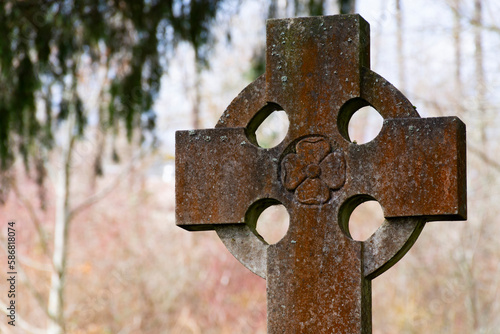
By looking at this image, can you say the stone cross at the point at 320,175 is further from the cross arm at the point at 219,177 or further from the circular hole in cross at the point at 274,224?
the circular hole in cross at the point at 274,224

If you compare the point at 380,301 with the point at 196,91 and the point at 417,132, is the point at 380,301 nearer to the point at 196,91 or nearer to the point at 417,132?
the point at 196,91

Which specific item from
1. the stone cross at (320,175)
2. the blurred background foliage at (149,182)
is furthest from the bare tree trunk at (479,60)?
the stone cross at (320,175)

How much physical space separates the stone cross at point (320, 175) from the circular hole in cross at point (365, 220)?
44.8 ft

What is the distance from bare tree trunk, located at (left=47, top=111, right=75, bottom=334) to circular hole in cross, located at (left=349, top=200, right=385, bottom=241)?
6454mm

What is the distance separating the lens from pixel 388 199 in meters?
2.60

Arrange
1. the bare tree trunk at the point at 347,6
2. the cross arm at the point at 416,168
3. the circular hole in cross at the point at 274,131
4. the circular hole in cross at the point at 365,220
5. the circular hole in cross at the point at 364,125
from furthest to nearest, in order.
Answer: the circular hole in cross at the point at 364,125, the circular hole in cross at the point at 365,220, the circular hole in cross at the point at 274,131, the bare tree trunk at the point at 347,6, the cross arm at the point at 416,168

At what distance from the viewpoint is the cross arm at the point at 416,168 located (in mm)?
2541

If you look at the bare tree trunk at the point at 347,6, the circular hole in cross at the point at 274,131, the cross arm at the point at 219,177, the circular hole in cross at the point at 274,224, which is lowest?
the circular hole in cross at the point at 274,224

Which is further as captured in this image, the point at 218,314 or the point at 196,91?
the point at 196,91

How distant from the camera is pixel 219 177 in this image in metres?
2.83

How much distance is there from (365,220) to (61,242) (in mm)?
6957

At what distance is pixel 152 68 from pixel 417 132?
12.4ft

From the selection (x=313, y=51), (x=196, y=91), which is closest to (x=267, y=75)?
(x=313, y=51)

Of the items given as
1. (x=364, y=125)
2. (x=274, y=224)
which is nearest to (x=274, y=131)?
(x=274, y=224)
